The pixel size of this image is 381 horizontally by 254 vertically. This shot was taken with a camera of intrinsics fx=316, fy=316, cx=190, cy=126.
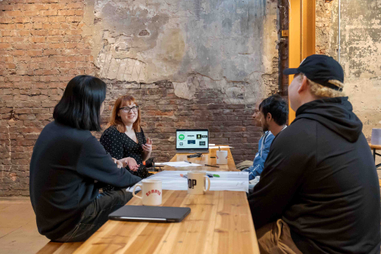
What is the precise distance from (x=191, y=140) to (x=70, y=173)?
2339mm

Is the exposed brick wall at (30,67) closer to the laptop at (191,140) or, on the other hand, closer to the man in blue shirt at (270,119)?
the laptop at (191,140)

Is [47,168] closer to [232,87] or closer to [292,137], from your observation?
[292,137]

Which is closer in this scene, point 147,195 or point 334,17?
point 147,195

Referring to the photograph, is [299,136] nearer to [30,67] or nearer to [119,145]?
[119,145]

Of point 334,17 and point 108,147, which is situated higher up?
point 334,17

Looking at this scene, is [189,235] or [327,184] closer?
[189,235]

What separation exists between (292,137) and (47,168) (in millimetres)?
1080

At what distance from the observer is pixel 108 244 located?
2.85 ft

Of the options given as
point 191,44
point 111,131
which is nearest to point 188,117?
point 191,44

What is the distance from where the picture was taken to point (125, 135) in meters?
3.02

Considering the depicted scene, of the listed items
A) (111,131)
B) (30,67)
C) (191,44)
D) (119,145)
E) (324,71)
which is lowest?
(119,145)

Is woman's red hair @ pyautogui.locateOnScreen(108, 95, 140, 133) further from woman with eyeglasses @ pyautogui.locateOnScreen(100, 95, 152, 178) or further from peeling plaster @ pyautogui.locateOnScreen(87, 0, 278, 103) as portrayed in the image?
peeling plaster @ pyautogui.locateOnScreen(87, 0, 278, 103)

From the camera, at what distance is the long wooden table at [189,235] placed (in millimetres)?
835

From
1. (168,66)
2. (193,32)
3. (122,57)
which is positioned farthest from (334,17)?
(122,57)
